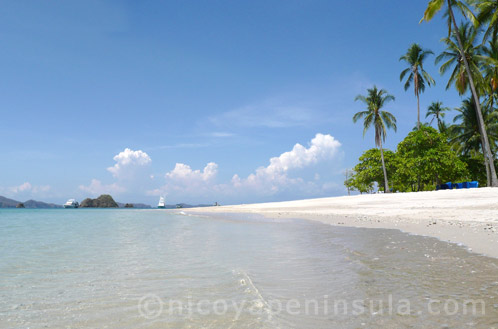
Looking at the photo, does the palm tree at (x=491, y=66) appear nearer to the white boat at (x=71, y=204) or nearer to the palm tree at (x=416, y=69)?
the palm tree at (x=416, y=69)

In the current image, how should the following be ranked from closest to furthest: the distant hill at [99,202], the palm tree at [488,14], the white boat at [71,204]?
1. the palm tree at [488,14]
2. the white boat at [71,204]
3. the distant hill at [99,202]

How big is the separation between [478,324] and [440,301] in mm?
732

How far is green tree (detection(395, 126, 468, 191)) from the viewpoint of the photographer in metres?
37.5

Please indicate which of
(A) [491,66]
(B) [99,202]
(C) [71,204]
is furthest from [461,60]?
(B) [99,202]

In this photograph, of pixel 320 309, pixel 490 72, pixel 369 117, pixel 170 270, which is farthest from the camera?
pixel 369 117

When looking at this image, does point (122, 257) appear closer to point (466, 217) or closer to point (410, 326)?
point (410, 326)

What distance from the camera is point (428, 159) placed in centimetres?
3775

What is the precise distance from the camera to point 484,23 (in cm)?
2683

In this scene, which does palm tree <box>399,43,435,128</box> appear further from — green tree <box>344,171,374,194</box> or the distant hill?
the distant hill


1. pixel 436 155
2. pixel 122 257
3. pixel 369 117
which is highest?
pixel 369 117

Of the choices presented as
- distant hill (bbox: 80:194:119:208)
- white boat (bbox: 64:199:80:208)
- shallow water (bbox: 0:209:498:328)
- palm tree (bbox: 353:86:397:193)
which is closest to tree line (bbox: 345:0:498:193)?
palm tree (bbox: 353:86:397:193)

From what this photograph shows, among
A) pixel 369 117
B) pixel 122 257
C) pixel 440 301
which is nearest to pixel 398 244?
pixel 440 301

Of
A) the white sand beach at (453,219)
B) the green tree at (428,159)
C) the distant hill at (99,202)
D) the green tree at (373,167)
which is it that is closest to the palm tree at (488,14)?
the white sand beach at (453,219)

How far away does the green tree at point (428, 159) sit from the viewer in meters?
37.5
